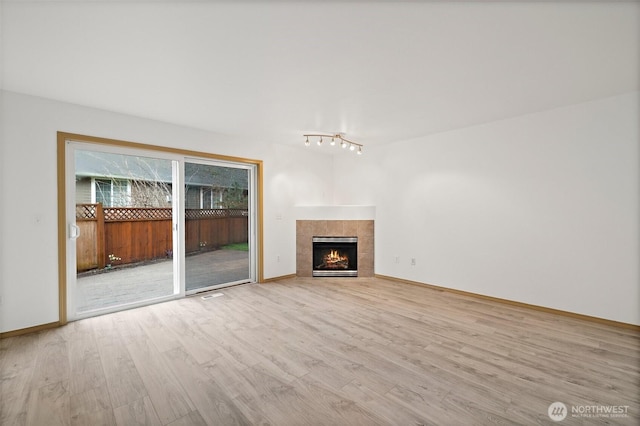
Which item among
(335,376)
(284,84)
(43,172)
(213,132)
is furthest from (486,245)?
(43,172)

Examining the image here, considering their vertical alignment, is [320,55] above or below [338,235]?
above

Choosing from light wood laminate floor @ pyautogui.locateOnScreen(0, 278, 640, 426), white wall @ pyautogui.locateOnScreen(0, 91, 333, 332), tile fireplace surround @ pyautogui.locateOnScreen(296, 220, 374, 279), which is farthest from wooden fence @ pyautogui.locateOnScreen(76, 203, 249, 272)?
tile fireplace surround @ pyautogui.locateOnScreen(296, 220, 374, 279)

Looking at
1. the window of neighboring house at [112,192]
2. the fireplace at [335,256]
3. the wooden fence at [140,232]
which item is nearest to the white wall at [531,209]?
the fireplace at [335,256]

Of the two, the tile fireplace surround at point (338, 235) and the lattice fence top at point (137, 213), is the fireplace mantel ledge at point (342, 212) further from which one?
the lattice fence top at point (137, 213)

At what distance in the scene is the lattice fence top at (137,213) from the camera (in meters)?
3.46

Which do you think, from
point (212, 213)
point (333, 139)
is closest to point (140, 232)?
point (212, 213)

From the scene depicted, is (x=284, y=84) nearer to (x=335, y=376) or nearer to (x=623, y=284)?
(x=335, y=376)

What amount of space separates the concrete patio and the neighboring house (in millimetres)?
932

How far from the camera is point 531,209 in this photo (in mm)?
3615

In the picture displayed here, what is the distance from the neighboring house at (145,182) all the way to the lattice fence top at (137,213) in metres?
0.06

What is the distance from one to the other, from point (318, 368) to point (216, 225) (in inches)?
125

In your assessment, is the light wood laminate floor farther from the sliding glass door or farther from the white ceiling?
the white ceiling

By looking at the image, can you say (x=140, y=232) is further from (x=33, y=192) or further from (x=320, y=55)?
(x=320, y=55)

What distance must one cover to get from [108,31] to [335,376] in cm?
309
